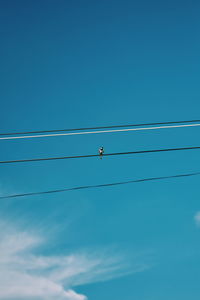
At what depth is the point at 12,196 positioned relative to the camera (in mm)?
11273

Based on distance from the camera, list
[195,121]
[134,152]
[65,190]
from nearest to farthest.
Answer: [134,152], [195,121], [65,190]

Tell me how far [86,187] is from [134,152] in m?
3.61

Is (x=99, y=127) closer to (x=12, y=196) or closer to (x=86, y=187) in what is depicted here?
(x=86, y=187)

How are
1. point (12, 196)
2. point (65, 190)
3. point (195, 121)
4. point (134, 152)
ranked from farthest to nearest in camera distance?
point (65, 190) → point (12, 196) → point (195, 121) → point (134, 152)

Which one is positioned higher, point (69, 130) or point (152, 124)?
point (152, 124)

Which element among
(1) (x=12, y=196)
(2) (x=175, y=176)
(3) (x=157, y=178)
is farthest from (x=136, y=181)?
(1) (x=12, y=196)

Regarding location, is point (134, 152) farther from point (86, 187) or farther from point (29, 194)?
point (29, 194)

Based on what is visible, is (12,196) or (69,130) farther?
(12,196)

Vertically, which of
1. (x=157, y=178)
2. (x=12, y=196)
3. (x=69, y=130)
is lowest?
(x=12, y=196)

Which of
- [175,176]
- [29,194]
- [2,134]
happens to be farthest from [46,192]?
[175,176]

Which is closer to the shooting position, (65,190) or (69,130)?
(69,130)

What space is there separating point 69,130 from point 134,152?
2.08m

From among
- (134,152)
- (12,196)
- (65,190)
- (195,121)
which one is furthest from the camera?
(65,190)

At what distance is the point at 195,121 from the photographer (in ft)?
31.5
